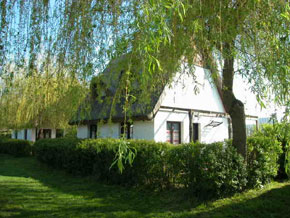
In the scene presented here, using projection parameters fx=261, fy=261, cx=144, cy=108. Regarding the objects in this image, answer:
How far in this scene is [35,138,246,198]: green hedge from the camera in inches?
249

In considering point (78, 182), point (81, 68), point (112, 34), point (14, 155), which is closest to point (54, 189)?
point (78, 182)

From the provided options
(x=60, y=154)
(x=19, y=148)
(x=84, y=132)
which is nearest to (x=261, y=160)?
(x=60, y=154)

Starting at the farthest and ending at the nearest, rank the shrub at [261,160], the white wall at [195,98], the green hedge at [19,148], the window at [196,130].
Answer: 1. the green hedge at [19,148]
2. the window at [196,130]
3. the white wall at [195,98]
4. the shrub at [261,160]

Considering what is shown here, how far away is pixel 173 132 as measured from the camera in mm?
13492

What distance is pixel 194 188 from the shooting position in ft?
21.3

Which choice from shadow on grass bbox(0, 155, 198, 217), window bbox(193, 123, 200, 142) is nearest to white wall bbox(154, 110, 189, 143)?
window bbox(193, 123, 200, 142)

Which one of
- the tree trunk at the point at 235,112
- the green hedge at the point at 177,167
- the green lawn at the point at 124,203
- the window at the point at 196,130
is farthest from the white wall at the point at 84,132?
the tree trunk at the point at 235,112

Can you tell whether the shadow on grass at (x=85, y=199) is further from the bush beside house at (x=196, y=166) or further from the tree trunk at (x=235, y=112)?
the tree trunk at (x=235, y=112)

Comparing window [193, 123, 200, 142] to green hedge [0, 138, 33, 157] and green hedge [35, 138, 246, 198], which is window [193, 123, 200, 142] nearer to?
green hedge [35, 138, 246, 198]

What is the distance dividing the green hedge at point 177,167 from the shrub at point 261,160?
53cm

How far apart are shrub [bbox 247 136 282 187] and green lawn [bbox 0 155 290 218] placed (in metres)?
0.32

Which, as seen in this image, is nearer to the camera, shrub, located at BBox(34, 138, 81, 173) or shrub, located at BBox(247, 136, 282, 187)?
shrub, located at BBox(247, 136, 282, 187)

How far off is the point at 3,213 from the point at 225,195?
5173mm

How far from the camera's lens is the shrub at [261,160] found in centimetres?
716
